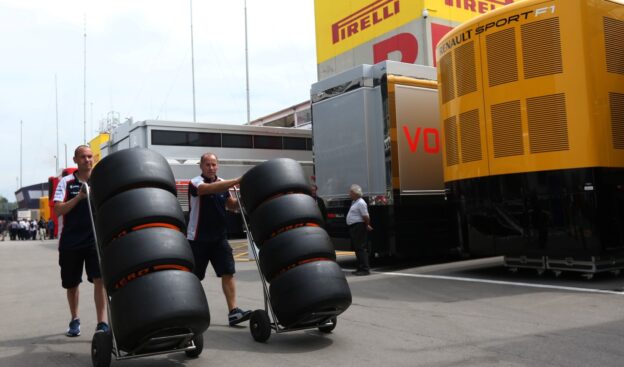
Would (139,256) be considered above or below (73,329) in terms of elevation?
above

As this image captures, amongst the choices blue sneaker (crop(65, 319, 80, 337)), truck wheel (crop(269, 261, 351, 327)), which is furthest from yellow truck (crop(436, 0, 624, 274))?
blue sneaker (crop(65, 319, 80, 337))

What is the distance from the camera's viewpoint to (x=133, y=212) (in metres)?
4.15

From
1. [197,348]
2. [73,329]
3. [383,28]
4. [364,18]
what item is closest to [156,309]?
[197,348]

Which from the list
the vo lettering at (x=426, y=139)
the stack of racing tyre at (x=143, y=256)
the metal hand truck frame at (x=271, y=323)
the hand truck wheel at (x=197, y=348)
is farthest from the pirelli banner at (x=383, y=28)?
the hand truck wheel at (x=197, y=348)

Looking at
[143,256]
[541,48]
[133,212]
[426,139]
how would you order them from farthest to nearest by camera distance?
[426,139], [541,48], [133,212], [143,256]

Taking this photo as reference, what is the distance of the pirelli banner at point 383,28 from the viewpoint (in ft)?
69.5

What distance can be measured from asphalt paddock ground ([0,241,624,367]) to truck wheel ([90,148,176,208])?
1.40m

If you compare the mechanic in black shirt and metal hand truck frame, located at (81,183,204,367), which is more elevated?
the mechanic in black shirt

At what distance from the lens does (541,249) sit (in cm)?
785

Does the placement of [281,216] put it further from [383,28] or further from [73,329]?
[383,28]

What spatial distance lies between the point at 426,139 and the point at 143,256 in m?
7.52

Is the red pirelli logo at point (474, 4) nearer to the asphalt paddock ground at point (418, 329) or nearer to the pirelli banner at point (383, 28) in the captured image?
the pirelli banner at point (383, 28)

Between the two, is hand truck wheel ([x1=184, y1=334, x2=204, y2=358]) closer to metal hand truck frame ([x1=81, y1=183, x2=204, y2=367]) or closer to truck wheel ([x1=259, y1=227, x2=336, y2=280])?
metal hand truck frame ([x1=81, y1=183, x2=204, y2=367])

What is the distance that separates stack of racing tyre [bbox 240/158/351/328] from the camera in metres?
4.77
